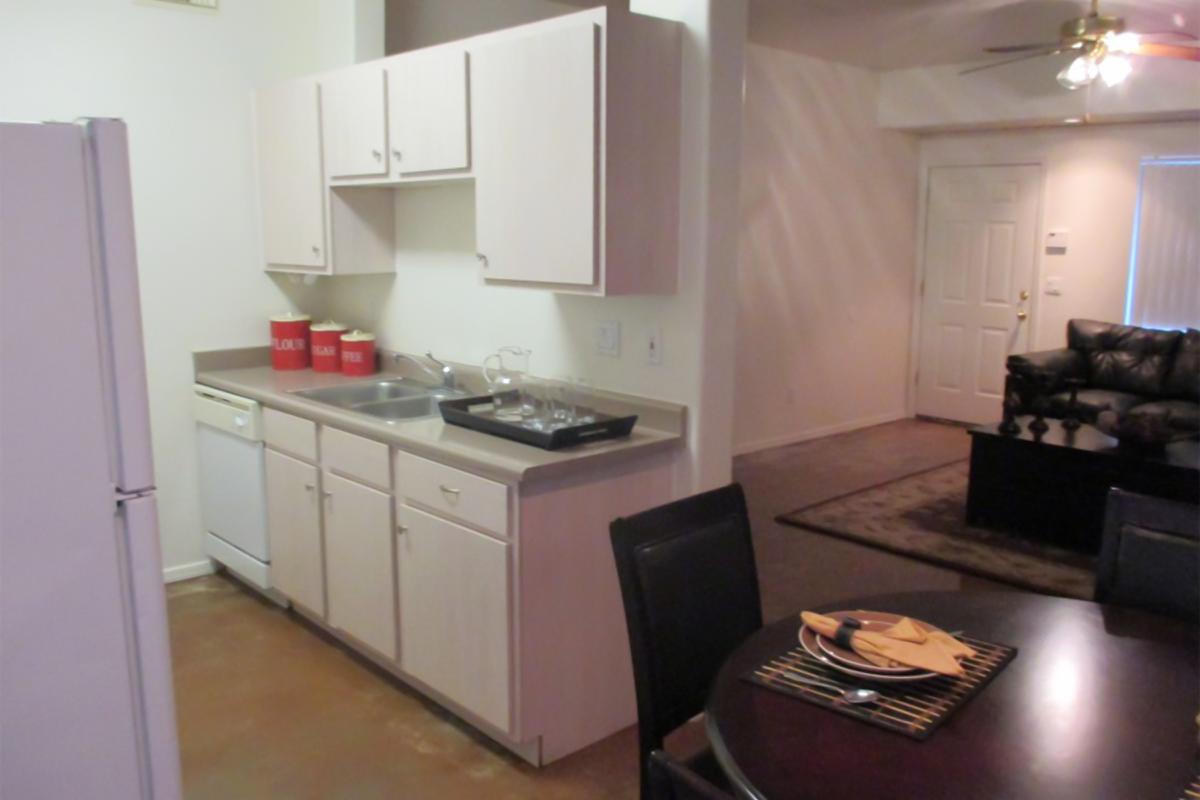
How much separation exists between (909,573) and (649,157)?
2.50m

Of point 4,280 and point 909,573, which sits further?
point 909,573

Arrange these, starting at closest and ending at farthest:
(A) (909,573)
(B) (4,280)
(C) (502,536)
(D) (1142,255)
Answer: (B) (4,280) → (C) (502,536) → (A) (909,573) → (D) (1142,255)

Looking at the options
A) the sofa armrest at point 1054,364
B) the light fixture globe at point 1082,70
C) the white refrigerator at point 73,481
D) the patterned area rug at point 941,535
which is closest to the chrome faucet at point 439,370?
the patterned area rug at point 941,535

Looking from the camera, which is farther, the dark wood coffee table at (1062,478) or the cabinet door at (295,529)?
the dark wood coffee table at (1062,478)

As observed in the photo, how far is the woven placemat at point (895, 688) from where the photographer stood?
1395 millimetres

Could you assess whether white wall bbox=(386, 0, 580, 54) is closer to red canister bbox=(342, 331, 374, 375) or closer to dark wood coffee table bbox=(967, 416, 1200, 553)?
red canister bbox=(342, 331, 374, 375)

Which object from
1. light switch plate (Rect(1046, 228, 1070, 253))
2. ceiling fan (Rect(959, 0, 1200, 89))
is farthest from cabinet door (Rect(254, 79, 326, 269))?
light switch plate (Rect(1046, 228, 1070, 253))

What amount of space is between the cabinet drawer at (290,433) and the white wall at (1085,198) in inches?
223

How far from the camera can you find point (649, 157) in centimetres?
265

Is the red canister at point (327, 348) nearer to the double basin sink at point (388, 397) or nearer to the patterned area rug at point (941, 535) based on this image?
the double basin sink at point (388, 397)

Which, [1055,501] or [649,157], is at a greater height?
[649,157]

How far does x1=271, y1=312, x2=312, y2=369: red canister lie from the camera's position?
4008 mm

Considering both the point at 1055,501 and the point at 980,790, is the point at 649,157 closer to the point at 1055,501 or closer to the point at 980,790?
the point at 980,790

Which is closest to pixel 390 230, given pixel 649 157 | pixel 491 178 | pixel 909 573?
pixel 491 178
